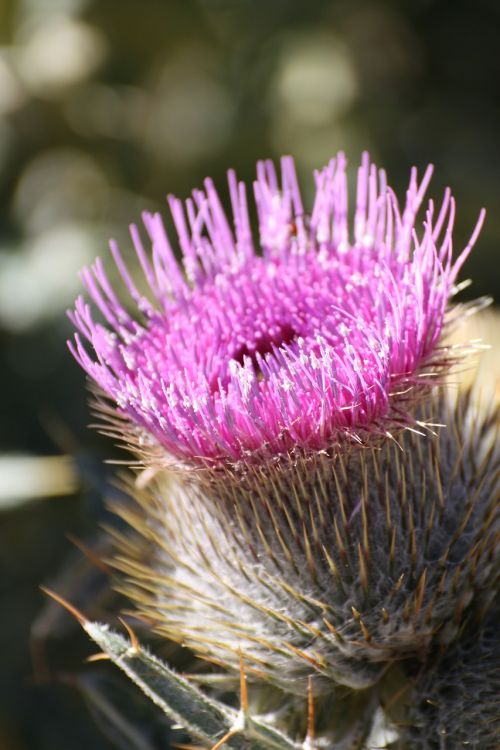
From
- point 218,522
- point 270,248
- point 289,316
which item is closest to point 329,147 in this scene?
point 270,248

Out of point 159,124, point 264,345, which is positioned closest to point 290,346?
point 264,345

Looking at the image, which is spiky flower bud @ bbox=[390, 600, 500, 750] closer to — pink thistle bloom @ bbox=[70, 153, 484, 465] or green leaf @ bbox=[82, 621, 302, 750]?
green leaf @ bbox=[82, 621, 302, 750]

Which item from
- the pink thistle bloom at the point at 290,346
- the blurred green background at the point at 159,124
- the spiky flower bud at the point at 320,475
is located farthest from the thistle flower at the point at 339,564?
the blurred green background at the point at 159,124

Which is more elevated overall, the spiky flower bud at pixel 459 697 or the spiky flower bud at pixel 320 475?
the spiky flower bud at pixel 320 475

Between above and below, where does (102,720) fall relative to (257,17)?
below

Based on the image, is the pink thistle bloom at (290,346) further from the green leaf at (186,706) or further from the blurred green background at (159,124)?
the blurred green background at (159,124)

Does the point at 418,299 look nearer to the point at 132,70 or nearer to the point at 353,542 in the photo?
the point at 353,542
